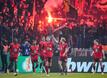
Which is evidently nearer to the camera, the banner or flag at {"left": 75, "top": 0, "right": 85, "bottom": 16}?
the banner

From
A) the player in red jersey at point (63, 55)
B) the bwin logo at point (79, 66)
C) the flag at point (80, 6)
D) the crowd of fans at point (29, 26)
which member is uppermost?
the flag at point (80, 6)

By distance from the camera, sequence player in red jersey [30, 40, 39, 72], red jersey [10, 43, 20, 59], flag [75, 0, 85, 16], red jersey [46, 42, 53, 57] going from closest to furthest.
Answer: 1. red jersey [10, 43, 20, 59]
2. red jersey [46, 42, 53, 57]
3. player in red jersey [30, 40, 39, 72]
4. flag [75, 0, 85, 16]

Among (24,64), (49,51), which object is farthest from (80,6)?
(24,64)

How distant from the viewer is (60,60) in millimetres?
12102

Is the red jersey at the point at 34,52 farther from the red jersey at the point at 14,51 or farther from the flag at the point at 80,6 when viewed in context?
the flag at the point at 80,6

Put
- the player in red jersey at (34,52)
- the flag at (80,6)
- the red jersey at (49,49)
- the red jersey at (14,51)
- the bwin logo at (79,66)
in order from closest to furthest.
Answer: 1. the red jersey at (14,51)
2. the red jersey at (49,49)
3. the player in red jersey at (34,52)
4. the bwin logo at (79,66)
5. the flag at (80,6)

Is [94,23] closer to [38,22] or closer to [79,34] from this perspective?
[79,34]

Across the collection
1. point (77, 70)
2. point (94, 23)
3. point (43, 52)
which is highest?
point (94, 23)

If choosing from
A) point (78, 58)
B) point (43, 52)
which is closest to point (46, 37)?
A: point (43, 52)

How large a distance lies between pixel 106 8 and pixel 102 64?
228 cm

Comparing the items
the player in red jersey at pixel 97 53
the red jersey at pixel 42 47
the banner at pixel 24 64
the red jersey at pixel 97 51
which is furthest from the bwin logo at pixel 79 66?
the banner at pixel 24 64

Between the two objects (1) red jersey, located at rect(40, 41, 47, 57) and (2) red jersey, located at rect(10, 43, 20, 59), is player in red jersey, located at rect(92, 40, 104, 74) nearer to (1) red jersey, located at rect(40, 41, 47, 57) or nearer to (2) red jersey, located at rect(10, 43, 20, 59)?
(1) red jersey, located at rect(40, 41, 47, 57)

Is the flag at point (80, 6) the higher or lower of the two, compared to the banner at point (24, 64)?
higher

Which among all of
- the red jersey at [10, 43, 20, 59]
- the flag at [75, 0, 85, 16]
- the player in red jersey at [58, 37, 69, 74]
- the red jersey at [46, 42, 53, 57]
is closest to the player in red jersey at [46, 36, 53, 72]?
the red jersey at [46, 42, 53, 57]
